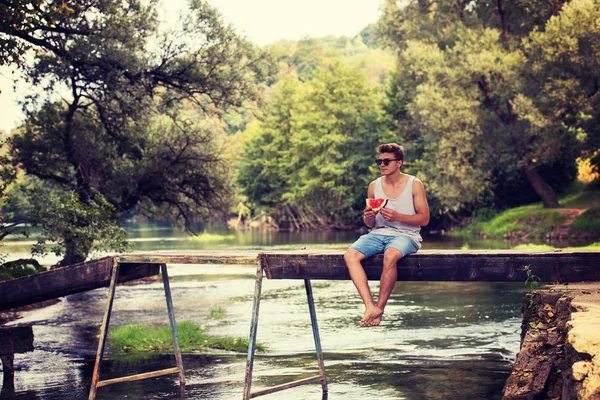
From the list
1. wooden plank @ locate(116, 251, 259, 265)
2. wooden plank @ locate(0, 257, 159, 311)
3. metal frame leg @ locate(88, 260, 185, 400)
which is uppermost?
wooden plank @ locate(116, 251, 259, 265)

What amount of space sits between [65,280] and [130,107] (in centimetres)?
1372

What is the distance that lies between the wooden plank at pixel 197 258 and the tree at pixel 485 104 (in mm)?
41121

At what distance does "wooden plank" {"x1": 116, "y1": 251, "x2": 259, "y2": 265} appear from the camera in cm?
1173

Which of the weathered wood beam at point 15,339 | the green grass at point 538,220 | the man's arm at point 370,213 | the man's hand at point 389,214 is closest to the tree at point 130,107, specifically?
the weathered wood beam at point 15,339

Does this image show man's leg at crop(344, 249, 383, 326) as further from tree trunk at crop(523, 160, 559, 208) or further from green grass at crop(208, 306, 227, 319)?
tree trunk at crop(523, 160, 559, 208)

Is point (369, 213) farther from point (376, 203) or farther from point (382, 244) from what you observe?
point (382, 244)

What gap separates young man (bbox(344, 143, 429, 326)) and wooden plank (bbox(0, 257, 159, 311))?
437 cm

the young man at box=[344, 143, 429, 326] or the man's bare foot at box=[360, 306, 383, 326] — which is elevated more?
the young man at box=[344, 143, 429, 326]

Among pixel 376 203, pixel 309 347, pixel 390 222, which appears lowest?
pixel 309 347

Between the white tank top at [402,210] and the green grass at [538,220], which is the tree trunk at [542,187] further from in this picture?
the white tank top at [402,210]

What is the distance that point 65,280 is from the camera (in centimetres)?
1424

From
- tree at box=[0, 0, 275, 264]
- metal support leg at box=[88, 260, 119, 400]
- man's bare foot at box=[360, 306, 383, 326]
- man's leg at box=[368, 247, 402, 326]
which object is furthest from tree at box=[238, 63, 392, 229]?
man's bare foot at box=[360, 306, 383, 326]

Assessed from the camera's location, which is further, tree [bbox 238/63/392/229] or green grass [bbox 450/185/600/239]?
tree [bbox 238/63/392/229]

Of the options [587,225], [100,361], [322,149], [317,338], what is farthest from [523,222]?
[100,361]
